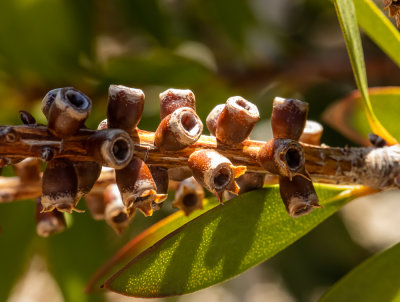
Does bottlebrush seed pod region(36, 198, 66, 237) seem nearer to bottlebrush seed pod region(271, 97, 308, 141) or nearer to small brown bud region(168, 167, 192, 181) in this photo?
small brown bud region(168, 167, 192, 181)

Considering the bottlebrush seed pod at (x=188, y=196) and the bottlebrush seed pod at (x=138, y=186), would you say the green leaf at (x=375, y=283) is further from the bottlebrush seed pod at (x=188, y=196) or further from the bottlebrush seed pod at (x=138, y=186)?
the bottlebrush seed pod at (x=138, y=186)

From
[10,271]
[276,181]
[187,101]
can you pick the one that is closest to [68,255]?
[10,271]

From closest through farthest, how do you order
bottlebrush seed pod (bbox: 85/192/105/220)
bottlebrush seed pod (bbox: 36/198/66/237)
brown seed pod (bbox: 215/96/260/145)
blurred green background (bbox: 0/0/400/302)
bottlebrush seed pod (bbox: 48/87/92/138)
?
1. bottlebrush seed pod (bbox: 48/87/92/138)
2. brown seed pod (bbox: 215/96/260/145)
3. bottlebrush seed pod (bbox: 36/198/66/237)
4. bottlebrush seed pod (bbox: 85/192/105/220)
5. blurred green background (bbox: 0/0/400/302)

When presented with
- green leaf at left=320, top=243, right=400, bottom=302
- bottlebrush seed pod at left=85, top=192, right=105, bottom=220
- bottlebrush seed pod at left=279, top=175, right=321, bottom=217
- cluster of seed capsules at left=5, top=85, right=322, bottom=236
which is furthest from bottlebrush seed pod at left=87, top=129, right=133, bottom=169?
green leaf at left=320, top=243, right=400, bottom=302

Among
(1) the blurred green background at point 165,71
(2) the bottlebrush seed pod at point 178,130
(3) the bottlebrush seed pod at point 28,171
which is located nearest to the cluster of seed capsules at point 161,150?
(2) the bottlebrush seed pod at point 178,130

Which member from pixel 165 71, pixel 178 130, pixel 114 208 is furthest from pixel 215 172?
pixel 165 71
